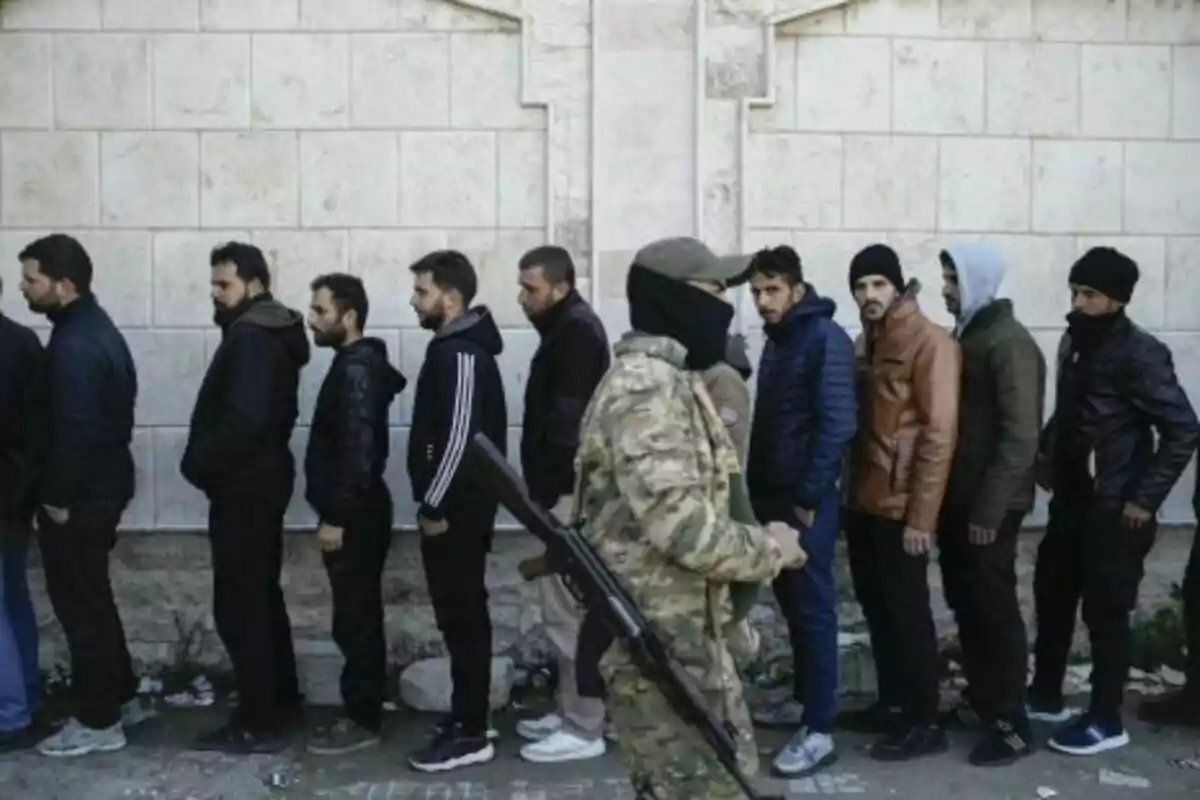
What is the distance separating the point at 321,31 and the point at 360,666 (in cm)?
276

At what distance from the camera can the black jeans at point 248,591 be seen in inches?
249

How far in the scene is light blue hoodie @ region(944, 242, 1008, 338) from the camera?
20.5 ft

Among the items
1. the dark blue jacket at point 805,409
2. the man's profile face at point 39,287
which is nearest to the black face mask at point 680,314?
the dark blue jacket at point 805,409

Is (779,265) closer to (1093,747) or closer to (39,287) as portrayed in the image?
(1093,747)

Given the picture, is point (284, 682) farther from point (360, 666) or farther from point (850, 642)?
point (850, 642)

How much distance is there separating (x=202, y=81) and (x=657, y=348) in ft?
12.4

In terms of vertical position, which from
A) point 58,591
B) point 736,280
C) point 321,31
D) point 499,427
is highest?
point 321,31

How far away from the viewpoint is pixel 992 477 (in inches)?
240

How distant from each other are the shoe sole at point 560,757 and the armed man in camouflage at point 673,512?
7.05 ft

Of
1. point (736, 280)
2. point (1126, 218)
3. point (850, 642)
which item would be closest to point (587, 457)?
point (736, 280)

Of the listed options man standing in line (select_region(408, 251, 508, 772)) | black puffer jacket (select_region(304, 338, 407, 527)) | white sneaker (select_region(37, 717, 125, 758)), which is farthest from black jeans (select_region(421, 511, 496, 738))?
white sneaker (select_region(37, 717, 125, 758))

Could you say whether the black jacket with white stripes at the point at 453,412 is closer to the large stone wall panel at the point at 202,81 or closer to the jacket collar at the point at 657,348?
the large stone wall panel at the point at 202,81

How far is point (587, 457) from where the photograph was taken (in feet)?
13.5

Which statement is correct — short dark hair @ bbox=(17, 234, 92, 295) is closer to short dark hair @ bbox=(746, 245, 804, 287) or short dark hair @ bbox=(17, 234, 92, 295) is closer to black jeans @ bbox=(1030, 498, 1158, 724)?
short dark hair @ bbox=(746, 245, 804, 287)
